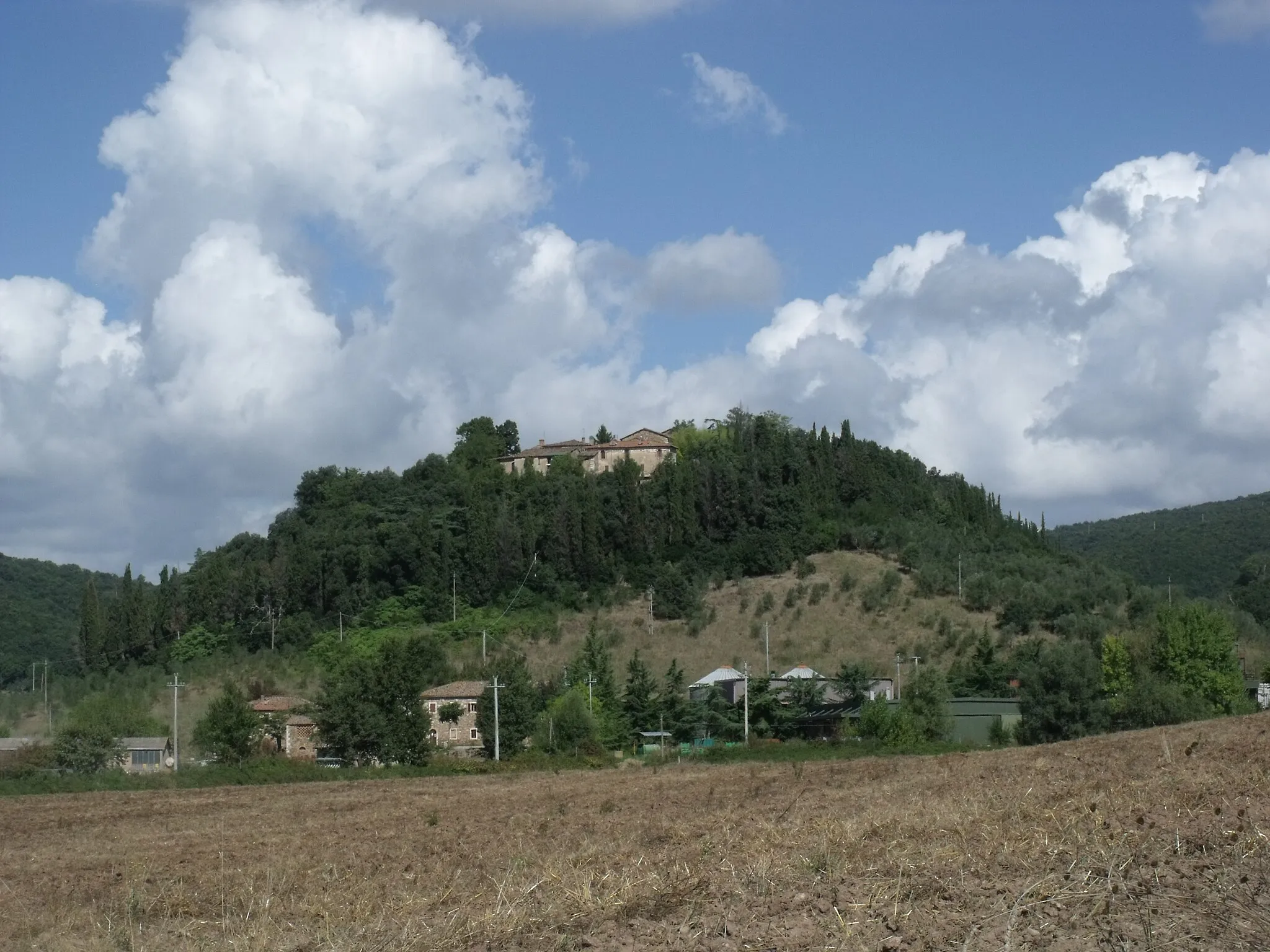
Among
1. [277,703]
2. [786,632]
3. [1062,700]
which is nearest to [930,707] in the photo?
[1062,700]

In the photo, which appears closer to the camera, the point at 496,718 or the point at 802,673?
the point at 496,718

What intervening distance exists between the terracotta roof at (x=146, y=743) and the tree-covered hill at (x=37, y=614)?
45428mm

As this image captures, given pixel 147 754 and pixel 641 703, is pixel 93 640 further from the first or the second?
pixel 641 703

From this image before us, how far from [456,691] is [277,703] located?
13824 mm

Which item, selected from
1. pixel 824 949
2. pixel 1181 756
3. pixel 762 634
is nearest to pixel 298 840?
pixel 1181 756

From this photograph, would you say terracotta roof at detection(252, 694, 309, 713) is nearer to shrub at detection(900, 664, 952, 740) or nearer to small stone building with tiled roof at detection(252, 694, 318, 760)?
small stone building with tiled roof at detection(252, 694, 318, 760)

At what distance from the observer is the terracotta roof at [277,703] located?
8812 cm

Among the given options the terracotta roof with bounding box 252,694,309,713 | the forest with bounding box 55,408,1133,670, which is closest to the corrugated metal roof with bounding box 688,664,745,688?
the forest with bounding box 55,408,1133,670

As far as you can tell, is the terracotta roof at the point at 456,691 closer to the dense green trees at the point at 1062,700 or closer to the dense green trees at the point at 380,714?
the dense green trees at the point at 380,714

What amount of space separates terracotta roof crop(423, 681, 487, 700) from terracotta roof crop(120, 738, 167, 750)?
1669 cm

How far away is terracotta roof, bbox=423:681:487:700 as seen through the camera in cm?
8896

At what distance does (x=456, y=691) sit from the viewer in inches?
3546

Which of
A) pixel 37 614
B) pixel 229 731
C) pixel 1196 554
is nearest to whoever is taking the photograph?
pixel 229 731

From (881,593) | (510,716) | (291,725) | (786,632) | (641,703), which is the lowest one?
(291,725)
